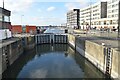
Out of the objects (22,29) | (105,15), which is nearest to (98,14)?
(105,15)

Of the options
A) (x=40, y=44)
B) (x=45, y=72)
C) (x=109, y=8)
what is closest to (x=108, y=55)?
(x=45, y=72)

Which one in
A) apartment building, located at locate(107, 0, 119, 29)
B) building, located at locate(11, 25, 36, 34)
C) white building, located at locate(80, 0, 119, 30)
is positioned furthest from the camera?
white building, located at locate(80, 0, 119, 30)

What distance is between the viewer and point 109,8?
12625cm

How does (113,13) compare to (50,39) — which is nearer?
(50,39)

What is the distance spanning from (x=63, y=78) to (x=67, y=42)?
170 feet

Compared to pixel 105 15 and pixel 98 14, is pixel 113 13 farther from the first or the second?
pixel 98 14

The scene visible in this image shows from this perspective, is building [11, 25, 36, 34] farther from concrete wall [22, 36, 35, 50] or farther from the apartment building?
the apartment building

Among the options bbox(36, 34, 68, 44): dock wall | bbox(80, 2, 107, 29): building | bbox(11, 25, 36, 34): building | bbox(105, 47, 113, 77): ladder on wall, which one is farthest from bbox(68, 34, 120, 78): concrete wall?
bbox(80, 2, 107, 29): building

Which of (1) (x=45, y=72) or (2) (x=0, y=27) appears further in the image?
(2) (x=0, y=27)

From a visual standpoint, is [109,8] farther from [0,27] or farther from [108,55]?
[108,55]

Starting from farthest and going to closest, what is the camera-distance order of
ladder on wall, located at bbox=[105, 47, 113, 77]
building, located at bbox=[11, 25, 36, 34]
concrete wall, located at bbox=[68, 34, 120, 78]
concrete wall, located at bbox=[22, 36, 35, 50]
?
building, located at bbox=[11, 25, 36, 34], concrete wall, located at bbox=[22, 36, 35, 50], ladder on wall, located at bbox=[105, 47, 113, 77], concrete wall, located at bbox=[68, 34, 120, 78]

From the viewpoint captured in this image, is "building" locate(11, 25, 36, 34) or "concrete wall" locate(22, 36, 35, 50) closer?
"concrete wall" locate(22, 36, 35, 50)

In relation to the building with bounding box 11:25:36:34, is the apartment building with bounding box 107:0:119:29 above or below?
above

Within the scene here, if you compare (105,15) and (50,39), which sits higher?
(105,15)
